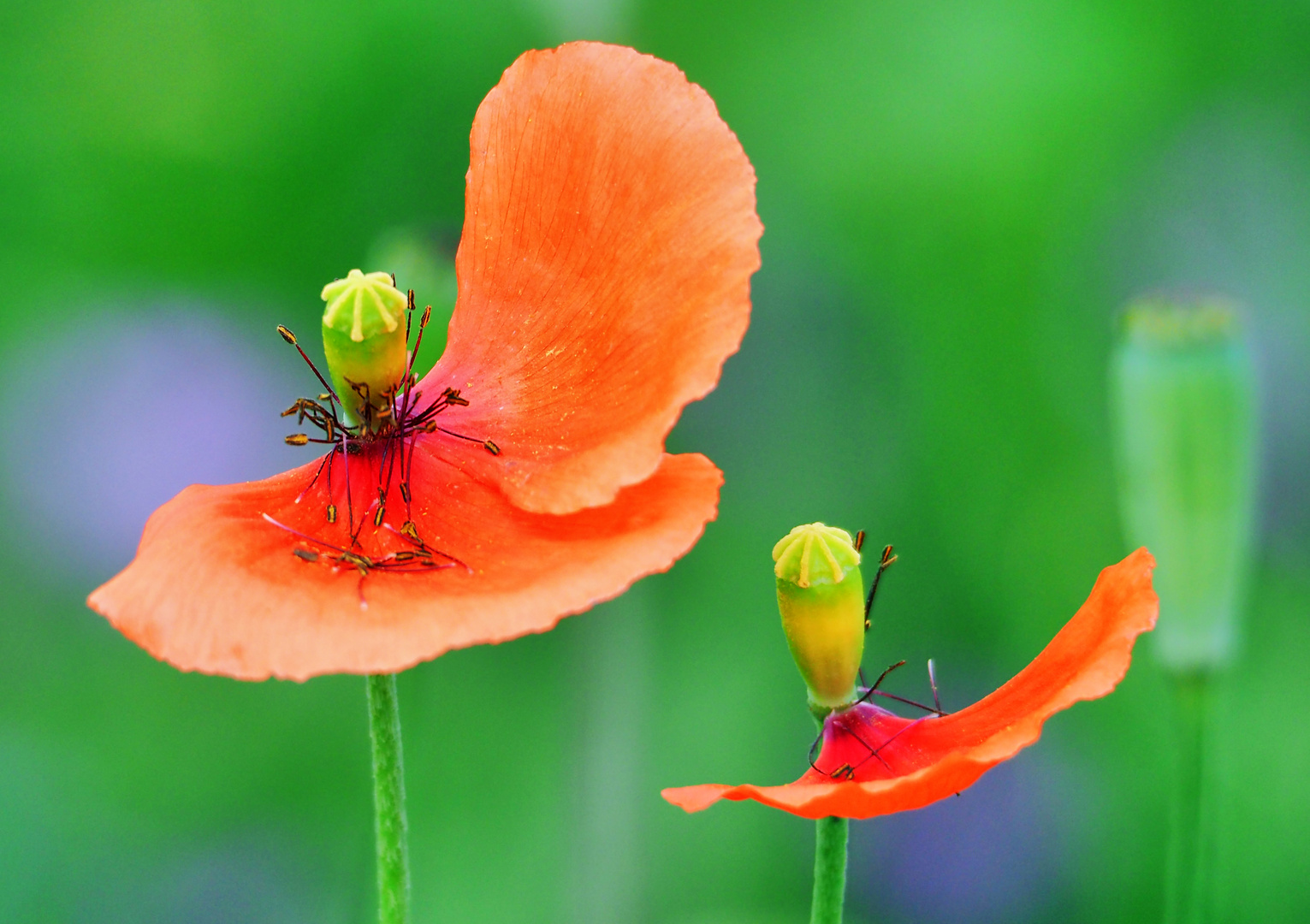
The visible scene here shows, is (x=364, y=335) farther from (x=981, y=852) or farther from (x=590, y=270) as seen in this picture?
(x=981, y=852)

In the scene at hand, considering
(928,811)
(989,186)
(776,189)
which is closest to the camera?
(928,811)

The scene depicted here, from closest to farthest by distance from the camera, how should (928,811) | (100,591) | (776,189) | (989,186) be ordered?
(100,591) < (928,811) < (989,186) < (776,189)

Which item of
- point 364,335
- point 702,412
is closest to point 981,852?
point 702,412

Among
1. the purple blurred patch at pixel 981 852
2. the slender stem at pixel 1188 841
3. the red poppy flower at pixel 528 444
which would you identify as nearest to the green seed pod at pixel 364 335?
the red poppy flower at pixel 528 444

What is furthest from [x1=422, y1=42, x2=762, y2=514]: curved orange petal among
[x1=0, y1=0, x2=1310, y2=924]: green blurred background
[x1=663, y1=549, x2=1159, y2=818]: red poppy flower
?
[x1=0, y1=0, x2=1310, y2=924]: green blurred background

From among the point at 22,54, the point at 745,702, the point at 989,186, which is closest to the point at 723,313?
the point at 745,702

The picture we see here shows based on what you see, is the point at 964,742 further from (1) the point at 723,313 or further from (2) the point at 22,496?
(2) the point at 22,496

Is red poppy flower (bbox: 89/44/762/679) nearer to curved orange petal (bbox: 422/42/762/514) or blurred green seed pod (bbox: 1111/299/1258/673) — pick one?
curved orange petal (bbox: 422/42/762/514)
